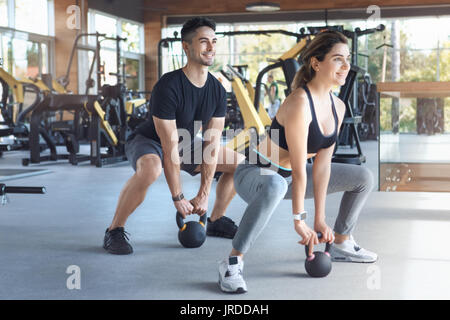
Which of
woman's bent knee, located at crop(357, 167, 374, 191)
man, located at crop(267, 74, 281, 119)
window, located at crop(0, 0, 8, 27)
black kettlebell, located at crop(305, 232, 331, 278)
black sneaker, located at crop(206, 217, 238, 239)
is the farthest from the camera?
man, located at crop(267, 74, 281, 119)

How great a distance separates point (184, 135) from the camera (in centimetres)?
257

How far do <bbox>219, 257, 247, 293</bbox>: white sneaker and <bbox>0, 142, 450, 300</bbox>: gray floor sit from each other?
0.13ft

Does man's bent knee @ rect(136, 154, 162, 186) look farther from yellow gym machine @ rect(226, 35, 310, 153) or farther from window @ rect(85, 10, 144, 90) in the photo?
window @ rect(85, 10, 144, 90)

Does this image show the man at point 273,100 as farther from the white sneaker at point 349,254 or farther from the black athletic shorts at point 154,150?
the white sneaker at point 349,254

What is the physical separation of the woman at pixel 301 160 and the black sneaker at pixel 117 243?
657 mm

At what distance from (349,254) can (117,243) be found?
103cm

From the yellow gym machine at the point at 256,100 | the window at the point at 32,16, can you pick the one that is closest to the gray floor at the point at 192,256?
the yellow gym machine at the point at 256,100

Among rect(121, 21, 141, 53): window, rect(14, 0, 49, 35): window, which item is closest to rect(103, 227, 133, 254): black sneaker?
rect(14, 0, 49, 35): window

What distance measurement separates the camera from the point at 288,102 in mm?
1930

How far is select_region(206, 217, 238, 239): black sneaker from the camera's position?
2.75 metres

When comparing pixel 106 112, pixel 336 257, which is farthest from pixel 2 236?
pixel 106 112

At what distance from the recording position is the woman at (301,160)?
189 centimetres

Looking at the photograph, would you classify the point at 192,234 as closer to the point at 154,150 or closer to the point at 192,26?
the point at 154,150

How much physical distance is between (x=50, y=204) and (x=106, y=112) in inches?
107
